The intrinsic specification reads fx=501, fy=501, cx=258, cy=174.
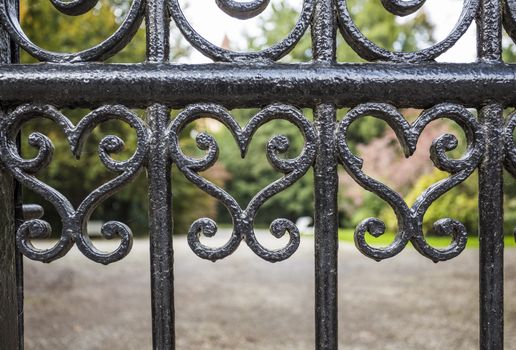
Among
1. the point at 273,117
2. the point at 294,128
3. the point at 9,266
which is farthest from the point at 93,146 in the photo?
the point at 273,117

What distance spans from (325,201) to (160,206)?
0.92ft

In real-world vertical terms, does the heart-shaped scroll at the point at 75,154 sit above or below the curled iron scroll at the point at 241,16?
below

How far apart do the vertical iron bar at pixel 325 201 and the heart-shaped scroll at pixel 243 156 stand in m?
0.03

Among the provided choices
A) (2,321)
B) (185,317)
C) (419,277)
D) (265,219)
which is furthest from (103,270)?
(265,219)

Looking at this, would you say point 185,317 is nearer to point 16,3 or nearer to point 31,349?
point 31,349

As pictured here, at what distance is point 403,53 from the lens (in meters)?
0.86

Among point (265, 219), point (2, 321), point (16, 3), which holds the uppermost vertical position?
point (16, 3)

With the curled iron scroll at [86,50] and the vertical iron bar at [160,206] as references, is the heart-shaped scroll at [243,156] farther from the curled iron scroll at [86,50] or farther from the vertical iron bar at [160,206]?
the curled iron scroll at [86,50]

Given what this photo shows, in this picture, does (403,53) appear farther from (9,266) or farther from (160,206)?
(9,266)

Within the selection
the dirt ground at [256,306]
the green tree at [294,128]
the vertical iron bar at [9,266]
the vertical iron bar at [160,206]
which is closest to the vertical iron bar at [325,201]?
the vertical iron bar at [160,206]

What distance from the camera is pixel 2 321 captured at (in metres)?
0.87

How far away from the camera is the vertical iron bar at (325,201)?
0.84 metres

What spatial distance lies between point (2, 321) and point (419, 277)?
6.75 metres

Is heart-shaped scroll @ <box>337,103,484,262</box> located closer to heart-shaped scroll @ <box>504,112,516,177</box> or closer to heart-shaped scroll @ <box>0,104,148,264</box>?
heart-shaped scroll @ <box>504,112,516,177</box>
